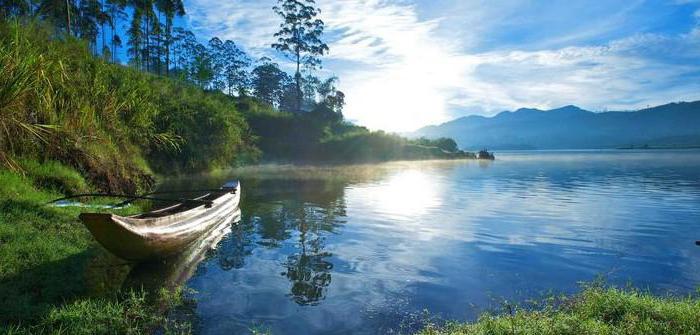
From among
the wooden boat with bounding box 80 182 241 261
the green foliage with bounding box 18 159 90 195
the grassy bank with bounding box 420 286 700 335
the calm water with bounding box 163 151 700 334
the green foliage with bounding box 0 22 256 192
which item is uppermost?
the green foliage with bounding box 0 22 256 192

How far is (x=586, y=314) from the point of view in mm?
6395

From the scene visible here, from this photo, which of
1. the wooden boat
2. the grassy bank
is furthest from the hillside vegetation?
the grassy bank

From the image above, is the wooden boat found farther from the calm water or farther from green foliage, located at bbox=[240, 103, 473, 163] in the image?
green foliage, located at bbox=[240, 103, 473, 163]

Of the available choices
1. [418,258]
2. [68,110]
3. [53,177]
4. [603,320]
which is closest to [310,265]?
[418,258]

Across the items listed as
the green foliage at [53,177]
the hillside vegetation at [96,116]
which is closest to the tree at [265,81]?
the hillside vegetation at [96,116]

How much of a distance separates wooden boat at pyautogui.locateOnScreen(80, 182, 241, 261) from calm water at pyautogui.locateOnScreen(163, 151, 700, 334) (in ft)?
2.92

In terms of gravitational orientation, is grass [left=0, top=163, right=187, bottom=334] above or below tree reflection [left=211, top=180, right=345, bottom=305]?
above

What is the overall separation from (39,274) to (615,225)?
689 inches

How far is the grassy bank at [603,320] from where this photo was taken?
222 inches

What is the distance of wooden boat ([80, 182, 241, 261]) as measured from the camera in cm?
746

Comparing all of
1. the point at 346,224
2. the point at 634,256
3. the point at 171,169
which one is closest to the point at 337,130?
the point at 171,169

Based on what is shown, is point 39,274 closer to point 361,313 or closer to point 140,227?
point 140,227

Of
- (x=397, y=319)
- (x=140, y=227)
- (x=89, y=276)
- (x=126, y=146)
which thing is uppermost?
(x=126, y=146)

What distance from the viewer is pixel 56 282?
733 centimetres
